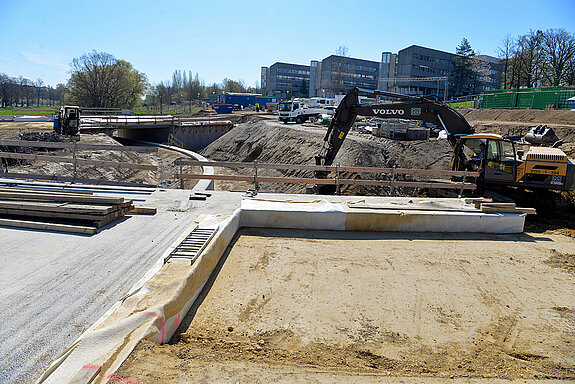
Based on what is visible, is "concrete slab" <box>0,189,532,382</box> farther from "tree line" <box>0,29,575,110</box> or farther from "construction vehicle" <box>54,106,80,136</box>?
"tree line" <box>0,29,575,110</box>

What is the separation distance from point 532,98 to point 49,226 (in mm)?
42284

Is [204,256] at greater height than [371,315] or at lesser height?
greater

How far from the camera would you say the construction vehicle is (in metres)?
27.5

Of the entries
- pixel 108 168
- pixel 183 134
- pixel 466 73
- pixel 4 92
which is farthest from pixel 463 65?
pixel 4 92

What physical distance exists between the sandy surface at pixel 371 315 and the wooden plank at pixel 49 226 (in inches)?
101

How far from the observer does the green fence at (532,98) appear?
34.2 m

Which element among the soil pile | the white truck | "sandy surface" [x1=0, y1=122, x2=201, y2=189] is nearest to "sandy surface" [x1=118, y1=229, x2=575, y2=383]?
"sandy surface" [x1=0, y1=122, x2=201, y2=189]

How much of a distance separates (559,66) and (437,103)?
4876cm

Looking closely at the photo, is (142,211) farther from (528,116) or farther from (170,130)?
(170,130)

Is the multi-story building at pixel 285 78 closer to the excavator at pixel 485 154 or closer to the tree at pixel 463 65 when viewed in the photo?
the tree at pixel 463 65

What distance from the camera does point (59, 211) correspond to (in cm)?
743

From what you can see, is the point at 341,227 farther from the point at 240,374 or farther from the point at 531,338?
the point at 240,374

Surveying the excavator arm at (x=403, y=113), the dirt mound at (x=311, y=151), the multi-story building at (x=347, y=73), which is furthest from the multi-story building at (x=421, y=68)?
the excavator arm at (x=403, y=113)

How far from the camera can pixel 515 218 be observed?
9148 millimetres
